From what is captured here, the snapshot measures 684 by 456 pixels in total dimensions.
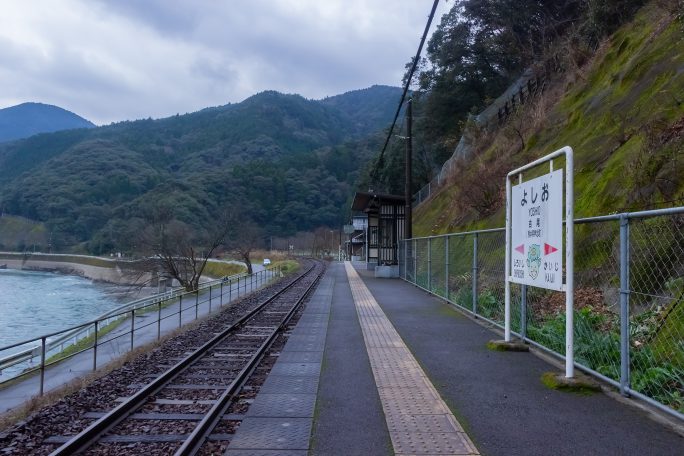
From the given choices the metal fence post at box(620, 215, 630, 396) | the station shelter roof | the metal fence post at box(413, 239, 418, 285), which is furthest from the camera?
the station shelter roof

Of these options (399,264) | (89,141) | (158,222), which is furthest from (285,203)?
(399,264)

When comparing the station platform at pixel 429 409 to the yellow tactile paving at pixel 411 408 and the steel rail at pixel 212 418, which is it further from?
the steel rail at pixel 212 418

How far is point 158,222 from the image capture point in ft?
147

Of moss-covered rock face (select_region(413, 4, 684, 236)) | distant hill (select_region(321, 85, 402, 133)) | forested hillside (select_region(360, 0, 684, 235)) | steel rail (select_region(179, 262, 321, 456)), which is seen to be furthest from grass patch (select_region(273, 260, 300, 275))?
distant hill (select_region(321, 85, 402, 133))

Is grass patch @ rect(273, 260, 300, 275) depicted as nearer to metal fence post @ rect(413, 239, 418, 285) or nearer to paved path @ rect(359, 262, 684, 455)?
metal fence post @ rect(413, 239, 418, 285)

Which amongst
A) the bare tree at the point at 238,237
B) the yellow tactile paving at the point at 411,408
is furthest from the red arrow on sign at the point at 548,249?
the bare tree at the point at 238,237

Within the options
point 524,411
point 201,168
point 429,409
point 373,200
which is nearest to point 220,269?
point 373,200

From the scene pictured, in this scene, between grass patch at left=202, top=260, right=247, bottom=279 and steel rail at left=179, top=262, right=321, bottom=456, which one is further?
grass patch at left=202, top=260, right=247, bottom=279

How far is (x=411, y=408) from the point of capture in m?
5.55

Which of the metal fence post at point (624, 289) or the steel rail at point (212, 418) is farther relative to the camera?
the metal fence post at point (624, 289)

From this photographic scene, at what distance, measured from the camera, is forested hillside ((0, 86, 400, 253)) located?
356 ft

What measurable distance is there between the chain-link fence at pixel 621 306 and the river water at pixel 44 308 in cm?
2472

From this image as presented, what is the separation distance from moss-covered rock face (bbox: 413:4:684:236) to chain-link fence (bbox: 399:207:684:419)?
1031 millimetres

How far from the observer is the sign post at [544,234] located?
6.06 m
